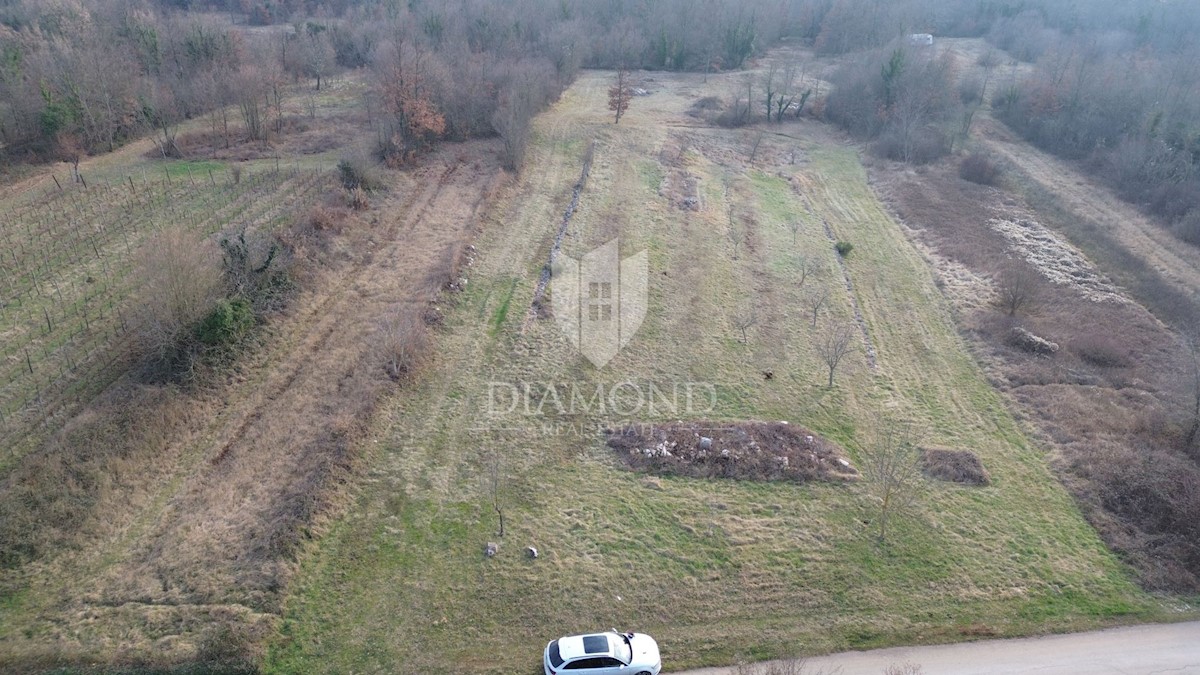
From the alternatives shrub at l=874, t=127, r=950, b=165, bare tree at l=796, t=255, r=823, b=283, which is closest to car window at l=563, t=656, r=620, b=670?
bare tree at l=796, t=255, r=823, b=283

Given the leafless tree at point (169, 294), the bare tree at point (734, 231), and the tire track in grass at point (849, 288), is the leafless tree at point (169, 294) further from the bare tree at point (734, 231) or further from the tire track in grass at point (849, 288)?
the tire track in grass at point (849, 288)

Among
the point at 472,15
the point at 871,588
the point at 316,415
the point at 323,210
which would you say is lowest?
the point at 871,588

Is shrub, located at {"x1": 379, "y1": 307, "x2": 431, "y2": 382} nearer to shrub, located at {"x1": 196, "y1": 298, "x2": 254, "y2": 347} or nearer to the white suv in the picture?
shrub, located at {"x1": 196, "y1": 298, "x2": 254, "y2": 347}

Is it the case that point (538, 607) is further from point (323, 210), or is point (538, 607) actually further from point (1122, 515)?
point (323, 210)

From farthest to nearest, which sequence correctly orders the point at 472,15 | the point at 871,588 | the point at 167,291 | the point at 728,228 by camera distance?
the point at 472,15 → the point at 728,228 → the point at 167,291 → the point at 871,588

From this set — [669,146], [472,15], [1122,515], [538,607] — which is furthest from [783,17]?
[538,607]

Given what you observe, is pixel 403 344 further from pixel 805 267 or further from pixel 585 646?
→ pixel 805 267

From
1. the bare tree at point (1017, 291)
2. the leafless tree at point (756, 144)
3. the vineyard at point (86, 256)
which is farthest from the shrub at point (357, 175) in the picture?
the bare tree at point (1017, 291)
